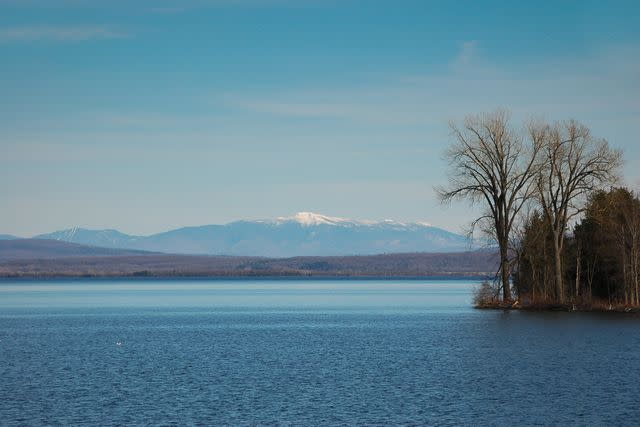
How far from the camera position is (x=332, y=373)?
42.8 m

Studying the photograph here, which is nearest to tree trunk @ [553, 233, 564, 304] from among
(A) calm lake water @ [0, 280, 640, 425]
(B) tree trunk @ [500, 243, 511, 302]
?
(A) calm lake water @ [0, 280, 640, 425]

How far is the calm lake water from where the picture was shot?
32031mm

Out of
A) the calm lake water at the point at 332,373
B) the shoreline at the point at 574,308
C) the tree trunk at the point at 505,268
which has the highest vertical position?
the tree trunk at the point at 505,268

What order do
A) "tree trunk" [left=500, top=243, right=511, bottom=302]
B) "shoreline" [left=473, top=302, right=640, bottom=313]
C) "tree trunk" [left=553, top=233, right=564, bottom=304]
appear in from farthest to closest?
"tree trunk" [left=500, top=243, right=511, bottom=302], "shoreline" [left=473, top=302, right=640, bottom=313], "tree trunk" [left=553, top=233, right=564, bottom=304]

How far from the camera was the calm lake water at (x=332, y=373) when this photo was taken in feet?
105

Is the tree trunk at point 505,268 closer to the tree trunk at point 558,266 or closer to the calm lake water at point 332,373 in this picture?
the tree trunk at point 558,266

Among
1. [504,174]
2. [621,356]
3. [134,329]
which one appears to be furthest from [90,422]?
[504,174]

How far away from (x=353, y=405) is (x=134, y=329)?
4430 centimetres

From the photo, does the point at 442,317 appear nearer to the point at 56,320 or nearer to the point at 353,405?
the point at 56,320

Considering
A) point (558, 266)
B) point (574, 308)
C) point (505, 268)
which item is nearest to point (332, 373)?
point (558, 266)

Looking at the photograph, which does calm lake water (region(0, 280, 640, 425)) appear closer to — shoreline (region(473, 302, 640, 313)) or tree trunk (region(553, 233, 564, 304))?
shoreline (region(473, 302, 640, 313))

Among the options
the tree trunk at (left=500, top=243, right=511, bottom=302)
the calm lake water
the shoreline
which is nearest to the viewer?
the calm lake water

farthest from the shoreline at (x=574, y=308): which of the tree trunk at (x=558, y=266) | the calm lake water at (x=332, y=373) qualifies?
the calm lake water at (x=332, y=373)

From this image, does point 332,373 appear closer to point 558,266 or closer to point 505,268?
point 558,266
